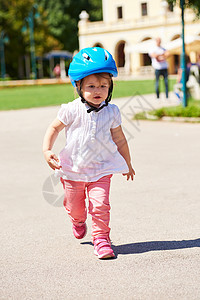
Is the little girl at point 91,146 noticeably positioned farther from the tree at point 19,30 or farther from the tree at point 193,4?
the tree at point 19,30

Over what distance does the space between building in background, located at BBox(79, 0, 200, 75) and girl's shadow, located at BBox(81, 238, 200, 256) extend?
54472mm

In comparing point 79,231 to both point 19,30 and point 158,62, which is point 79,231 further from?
point 19,30

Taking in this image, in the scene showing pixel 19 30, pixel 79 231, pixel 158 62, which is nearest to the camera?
pixel 79 231

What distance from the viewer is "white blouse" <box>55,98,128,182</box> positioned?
393cm

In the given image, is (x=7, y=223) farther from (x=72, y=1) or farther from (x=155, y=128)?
(x=72, y=1)

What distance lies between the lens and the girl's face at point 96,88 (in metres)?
3.82

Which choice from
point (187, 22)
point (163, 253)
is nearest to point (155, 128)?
point (163, 253)

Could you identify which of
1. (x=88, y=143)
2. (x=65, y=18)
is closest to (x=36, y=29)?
(x=65, y=18)

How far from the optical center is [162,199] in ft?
18.0

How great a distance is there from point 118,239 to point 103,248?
0.46 m

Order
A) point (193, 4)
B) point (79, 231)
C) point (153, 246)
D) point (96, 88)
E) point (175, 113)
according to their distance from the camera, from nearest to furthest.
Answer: point (96, 88)
point (153, 246)
point (79, 231)
point (175, 113)
point (193, 4)

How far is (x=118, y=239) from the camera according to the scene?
4.26 metres

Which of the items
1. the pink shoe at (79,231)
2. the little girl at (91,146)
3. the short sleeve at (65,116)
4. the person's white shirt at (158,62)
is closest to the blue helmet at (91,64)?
the little girl at (91,146)

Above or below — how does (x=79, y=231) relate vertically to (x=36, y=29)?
below
